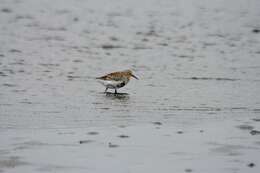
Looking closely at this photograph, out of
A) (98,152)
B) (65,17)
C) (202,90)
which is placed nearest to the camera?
(98,152)

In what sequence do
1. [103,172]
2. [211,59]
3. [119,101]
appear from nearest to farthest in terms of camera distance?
[103,172]
[119,101]
[211,59]

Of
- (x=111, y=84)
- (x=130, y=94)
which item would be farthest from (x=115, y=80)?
(x=130, y=94)

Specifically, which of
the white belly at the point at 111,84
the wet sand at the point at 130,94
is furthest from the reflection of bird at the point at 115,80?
the wet sand at the point at 130,94

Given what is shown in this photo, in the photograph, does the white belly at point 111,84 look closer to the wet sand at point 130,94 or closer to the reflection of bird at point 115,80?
the reflection of bird at point 115,80

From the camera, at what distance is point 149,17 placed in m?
34.0

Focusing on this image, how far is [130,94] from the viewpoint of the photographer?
16.9 metres

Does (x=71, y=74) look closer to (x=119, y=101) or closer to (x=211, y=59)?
(x=119, y=101)

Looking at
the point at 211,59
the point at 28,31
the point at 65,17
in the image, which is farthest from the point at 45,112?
the point at 65,17

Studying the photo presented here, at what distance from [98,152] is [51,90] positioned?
6.04m

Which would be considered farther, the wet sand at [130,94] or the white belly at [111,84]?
the white belly at [111,84]

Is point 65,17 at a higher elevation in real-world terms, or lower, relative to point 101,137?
lower

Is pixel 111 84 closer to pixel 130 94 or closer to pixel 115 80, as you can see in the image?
pixel 115 80

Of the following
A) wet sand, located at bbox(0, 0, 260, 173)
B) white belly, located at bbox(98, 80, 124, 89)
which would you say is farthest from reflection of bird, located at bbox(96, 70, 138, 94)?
wet sand, located at bbox(0, 0, 260, 173)

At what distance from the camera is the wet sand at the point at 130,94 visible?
10531mm
